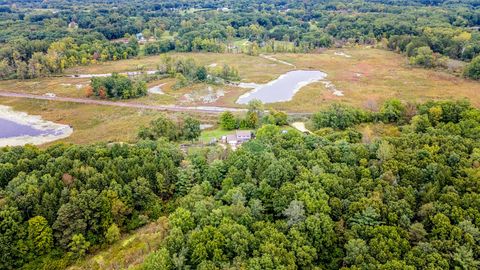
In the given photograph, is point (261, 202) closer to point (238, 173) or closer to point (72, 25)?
point (238, 173)

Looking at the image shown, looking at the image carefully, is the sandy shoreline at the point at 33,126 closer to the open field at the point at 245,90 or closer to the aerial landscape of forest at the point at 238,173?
the aerial landscape of forest at the point at 238,173

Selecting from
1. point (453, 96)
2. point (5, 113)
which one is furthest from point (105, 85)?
point (453, 96)

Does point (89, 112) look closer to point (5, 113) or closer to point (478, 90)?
point (5, 113)

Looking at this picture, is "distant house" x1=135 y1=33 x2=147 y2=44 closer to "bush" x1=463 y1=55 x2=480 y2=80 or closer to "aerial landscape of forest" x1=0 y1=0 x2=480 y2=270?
"aerial landscape of forest" x1=0 y1=0 x2=480 y2=270

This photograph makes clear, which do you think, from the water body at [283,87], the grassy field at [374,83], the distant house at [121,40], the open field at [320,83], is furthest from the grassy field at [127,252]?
the distant house at [121,40]

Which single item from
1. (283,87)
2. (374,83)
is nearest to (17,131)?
(283,87)

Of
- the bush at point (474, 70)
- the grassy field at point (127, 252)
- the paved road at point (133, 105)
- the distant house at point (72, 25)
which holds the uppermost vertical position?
the distant house at point (72, 25)
